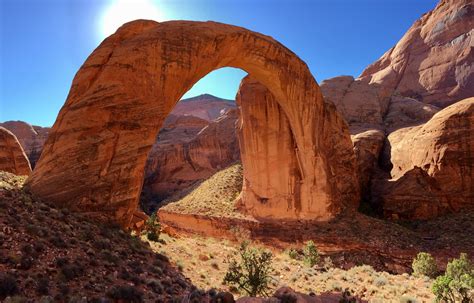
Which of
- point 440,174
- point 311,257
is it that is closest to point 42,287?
point 311,257

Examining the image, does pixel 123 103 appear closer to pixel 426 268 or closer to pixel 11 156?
pixel 426 268

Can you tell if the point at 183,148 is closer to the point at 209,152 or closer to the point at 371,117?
the point at 209,152

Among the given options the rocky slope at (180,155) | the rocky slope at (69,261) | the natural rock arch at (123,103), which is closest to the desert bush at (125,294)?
the rocky slope at (69,261)

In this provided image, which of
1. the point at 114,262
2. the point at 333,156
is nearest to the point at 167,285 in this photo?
the point at 114,262

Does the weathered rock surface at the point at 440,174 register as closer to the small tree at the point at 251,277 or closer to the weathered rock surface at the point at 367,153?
the weathered rock surface at the point at 367,153

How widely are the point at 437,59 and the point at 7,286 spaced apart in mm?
53683

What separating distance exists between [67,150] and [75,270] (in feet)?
19.4

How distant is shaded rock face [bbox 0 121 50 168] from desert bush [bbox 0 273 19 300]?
5181 centimetres

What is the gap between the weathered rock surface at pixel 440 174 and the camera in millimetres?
23156

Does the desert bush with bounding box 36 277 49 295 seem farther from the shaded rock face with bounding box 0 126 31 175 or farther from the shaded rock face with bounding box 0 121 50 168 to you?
the shaded rock face with bounding box 0 121 50 168

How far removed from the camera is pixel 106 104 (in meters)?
12.7

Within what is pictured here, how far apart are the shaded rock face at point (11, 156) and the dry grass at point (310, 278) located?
1626 centimetres

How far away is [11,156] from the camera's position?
24.3 meters

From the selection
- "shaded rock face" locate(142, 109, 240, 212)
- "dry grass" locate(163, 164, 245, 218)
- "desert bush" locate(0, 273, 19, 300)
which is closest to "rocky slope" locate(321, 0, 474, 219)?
"dry grass" locate(163, 164, 245, 218)
